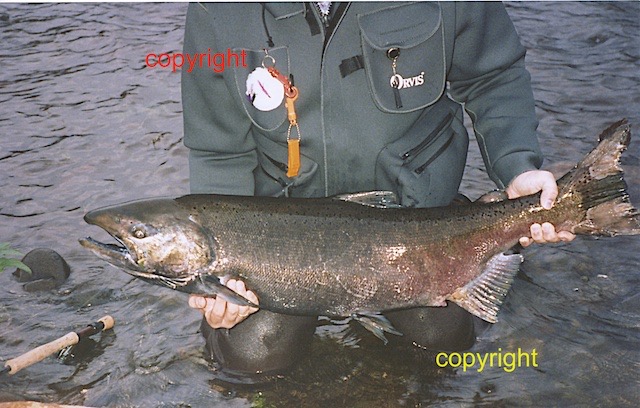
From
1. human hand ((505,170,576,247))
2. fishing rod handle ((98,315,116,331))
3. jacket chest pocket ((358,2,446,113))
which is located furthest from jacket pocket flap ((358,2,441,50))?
fishing rod handle ((98,315,116,331))

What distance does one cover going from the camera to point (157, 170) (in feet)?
21.6

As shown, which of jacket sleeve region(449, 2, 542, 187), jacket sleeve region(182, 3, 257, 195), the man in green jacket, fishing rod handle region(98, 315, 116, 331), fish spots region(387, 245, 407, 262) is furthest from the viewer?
fishing rod handle region(98, 315, 116, 331)

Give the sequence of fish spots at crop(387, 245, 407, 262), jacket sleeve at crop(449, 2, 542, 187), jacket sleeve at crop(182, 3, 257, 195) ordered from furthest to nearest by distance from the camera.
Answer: jacket sleeve at crop(182, 3, 257, 195) → jacket sleeve at crop(449, 2, 542, 187) → fish spots at crop(387, 245, 407, 262)

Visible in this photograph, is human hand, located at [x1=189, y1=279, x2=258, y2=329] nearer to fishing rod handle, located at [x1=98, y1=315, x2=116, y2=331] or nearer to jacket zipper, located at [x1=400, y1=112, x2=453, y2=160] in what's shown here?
fishing rod handle, located at [x1=98, y1=315, x2=116, y2=331]

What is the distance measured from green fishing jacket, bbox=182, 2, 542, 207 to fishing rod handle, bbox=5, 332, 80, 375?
990mm

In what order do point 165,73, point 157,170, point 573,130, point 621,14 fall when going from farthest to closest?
point 621,14, point 165,73, point 573,130, point 157,170

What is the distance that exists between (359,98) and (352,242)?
690mm

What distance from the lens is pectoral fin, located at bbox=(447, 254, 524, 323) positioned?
370 centimetres

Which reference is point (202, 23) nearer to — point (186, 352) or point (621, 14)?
point (186, 352)

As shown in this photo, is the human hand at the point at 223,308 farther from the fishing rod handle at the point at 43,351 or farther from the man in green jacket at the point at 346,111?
the fishing rod handle at the point at 43,351

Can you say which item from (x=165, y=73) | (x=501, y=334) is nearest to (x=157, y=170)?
(x=165, y=73)

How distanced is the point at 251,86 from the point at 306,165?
17.4 inches
